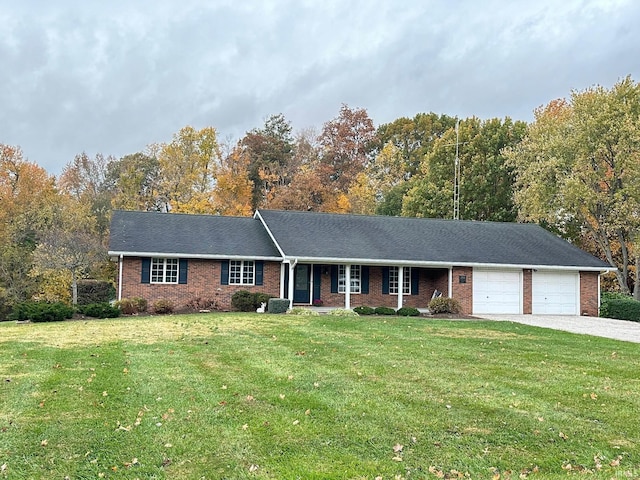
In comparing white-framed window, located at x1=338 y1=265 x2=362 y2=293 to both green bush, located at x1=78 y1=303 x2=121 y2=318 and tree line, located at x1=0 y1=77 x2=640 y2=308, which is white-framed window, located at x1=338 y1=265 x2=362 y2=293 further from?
tree line, located at x1=0 y1=77 x2=640 y2=308

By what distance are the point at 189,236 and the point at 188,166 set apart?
583 inches

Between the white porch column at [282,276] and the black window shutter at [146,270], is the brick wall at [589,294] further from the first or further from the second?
the black window shutter at [146,270]

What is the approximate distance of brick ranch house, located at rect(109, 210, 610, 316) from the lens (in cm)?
2169

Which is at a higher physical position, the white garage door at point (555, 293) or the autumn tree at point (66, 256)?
the autumn tree at point (66, 256)

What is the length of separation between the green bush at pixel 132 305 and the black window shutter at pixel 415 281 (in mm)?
11114

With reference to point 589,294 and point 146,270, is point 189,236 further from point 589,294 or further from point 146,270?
point 589,294

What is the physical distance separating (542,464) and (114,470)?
3670mm

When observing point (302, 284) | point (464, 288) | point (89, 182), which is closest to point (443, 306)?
point (464, 288)

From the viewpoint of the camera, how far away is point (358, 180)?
136 feet

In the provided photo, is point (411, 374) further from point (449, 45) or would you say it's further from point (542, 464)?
point (449, 45)

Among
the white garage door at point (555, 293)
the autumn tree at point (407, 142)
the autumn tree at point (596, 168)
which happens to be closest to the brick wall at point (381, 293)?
the white garage door at point (555, 293)

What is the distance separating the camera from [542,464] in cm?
495

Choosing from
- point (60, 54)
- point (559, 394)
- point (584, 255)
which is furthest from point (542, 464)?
point (60, 54)

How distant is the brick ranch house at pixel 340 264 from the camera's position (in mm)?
21688
